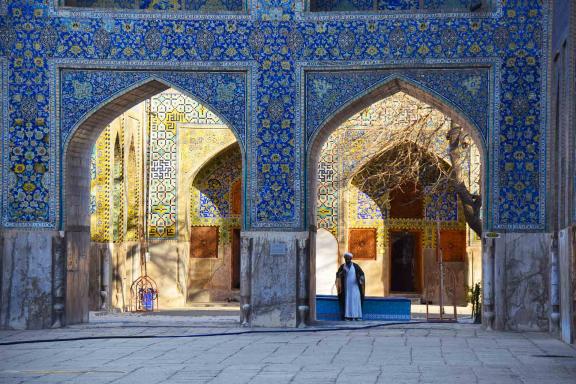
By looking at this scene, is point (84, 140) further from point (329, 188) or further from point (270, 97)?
point (329, 188)

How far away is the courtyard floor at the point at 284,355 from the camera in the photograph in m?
8.60

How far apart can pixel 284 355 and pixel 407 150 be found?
961 cm

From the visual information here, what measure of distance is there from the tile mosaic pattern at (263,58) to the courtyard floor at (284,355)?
166cm

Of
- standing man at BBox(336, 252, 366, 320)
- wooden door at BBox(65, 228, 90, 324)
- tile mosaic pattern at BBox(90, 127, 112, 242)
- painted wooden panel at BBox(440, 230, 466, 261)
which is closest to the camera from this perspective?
wooden door at BBox(65, 228, 90, 324)

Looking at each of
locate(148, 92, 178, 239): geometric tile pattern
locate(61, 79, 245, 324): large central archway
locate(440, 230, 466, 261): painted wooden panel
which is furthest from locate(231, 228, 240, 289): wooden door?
locate(61, 79, 245, 324): large central archway

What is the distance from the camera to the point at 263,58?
1395 cm

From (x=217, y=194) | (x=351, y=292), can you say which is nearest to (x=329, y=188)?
(x=217, y=194)

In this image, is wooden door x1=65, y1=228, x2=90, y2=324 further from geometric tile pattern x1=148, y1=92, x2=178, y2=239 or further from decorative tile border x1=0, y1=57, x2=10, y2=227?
geometric tile pattern x1=148, y1=92, x2=178, y2=239

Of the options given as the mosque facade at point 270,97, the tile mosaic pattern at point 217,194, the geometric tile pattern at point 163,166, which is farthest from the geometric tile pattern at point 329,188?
the mosque facade at point 270,97

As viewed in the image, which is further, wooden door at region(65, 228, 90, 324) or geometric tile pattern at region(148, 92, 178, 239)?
geometric tile pattern at region(148, 92, 178, 239)

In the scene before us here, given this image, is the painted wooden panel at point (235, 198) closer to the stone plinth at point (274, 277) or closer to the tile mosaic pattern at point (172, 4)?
the tile mosaic pattern at point (172, 4)

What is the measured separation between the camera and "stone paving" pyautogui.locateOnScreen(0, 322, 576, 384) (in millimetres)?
8578

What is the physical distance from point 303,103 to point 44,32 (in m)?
3.14

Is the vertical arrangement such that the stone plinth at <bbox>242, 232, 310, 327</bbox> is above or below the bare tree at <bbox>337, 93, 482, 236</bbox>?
below
